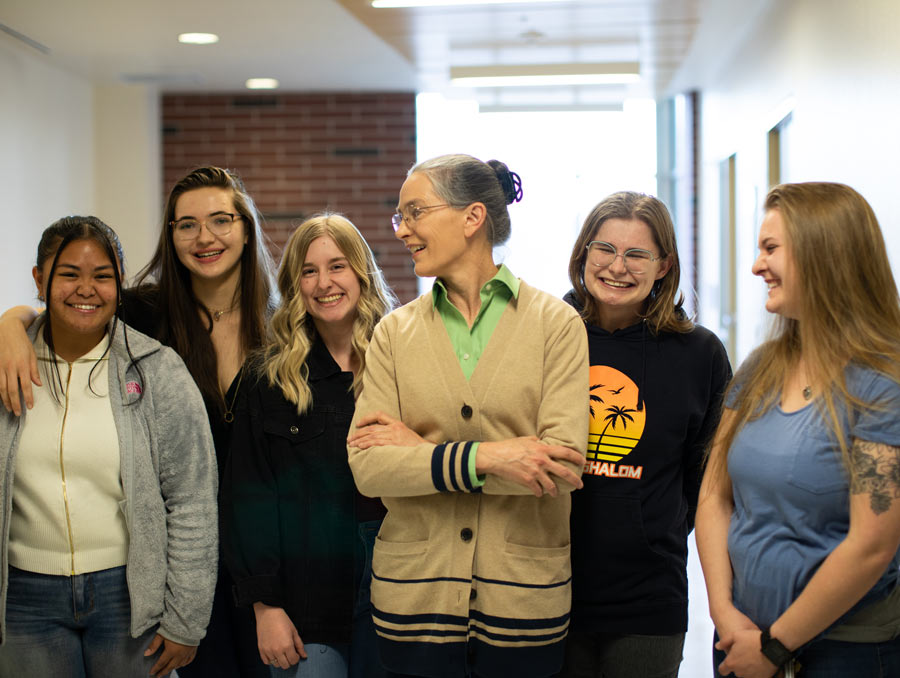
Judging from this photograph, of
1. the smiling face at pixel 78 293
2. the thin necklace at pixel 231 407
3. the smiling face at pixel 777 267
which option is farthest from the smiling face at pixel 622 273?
the smiling face at pixel 78 293

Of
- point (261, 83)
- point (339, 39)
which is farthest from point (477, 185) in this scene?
point (261, 83)

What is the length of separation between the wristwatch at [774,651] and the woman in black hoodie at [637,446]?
1.02ft

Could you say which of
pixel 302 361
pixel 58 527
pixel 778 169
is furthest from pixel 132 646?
pixel 778 169

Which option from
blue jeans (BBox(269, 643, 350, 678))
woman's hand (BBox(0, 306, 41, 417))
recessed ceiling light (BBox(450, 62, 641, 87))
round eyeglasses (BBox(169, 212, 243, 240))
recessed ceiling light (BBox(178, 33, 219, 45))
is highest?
recessed ceiling light (BBox(178, 33, 219, 45))

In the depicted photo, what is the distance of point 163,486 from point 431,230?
3.01 feet

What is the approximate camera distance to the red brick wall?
8.32 metres

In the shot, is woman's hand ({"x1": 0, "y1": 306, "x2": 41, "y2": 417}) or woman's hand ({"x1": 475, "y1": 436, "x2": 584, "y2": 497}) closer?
woman's hand ({"x1": 475, "y1": 436, "x2": 584, "y2": 497})

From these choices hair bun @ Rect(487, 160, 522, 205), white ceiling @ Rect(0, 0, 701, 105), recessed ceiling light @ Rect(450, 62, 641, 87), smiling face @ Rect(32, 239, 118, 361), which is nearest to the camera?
hair bun @ Rect(487, 160, 522, 205)

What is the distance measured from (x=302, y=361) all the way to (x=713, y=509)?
1.03 meters

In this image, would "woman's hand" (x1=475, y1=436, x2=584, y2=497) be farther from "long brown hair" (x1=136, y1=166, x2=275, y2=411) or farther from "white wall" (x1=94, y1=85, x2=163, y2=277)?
"white wall" (x1=94, y1=85, x2=163, y2=277)

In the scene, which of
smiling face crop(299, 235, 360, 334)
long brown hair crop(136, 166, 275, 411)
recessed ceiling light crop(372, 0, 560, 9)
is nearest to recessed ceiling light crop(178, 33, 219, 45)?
recessed ceiling light crop(372, 0, 560, 9)

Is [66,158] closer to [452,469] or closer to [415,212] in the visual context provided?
[415,212]

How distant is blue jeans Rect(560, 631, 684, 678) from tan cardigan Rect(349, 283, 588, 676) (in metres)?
0.15

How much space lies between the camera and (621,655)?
1885 millimetres
